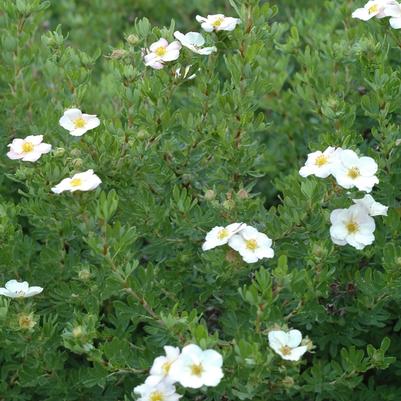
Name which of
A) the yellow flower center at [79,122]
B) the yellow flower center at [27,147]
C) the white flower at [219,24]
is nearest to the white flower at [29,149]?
the yellow flower center at [27,147]

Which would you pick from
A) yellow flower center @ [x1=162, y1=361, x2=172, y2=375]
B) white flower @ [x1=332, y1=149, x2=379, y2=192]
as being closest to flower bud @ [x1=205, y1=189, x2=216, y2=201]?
white flower @ [x1=332, y1=149, x2=379, y2=192]

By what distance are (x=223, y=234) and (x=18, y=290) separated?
0.60 metres

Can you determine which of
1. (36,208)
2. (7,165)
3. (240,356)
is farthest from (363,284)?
(7,165)

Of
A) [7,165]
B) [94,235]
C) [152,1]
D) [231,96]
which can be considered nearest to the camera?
[94,235]

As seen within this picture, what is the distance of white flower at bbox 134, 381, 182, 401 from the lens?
2.11m

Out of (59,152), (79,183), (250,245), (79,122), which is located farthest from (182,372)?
(79,122)

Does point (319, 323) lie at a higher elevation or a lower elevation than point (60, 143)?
lower

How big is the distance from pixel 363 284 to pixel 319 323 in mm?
247

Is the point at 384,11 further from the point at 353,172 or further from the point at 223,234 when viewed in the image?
the point at 223,234

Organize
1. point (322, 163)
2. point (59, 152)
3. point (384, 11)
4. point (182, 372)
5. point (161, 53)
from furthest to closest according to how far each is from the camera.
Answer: point (384, 11), point (161, 53), point (59, 152), point (322, 163), point (182, 372)

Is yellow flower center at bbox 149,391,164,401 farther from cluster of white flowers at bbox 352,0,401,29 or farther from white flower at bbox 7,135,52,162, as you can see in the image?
cluster of white flowers at bbox 352,0,401,29

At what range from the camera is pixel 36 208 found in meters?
2.59

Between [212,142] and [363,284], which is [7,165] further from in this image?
[363,284]

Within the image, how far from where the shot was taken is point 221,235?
237 centimetres
